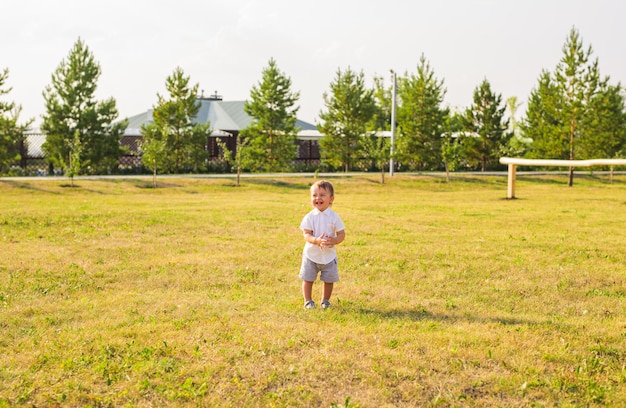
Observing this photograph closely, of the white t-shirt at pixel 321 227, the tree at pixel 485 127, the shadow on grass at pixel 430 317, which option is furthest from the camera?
the tree at pixel 485 127

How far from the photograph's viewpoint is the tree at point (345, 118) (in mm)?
44469

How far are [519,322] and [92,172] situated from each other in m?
36.5

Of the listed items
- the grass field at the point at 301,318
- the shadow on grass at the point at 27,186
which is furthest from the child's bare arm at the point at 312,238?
the shadow on grass at the point at 27,186

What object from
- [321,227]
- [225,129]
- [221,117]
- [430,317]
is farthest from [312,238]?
[221,117]

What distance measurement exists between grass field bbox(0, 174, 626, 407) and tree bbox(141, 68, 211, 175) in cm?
2523

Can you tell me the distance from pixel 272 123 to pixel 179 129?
645cm

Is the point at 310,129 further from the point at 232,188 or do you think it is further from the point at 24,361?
the point at 24,361

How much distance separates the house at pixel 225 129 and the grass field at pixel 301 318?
34.9 m

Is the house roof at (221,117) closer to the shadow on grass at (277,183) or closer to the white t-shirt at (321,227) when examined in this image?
the shadow on grass at (277,183)

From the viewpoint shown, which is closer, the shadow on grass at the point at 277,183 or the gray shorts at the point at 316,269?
the gray shorts at the point at 316,269

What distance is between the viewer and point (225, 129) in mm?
53844

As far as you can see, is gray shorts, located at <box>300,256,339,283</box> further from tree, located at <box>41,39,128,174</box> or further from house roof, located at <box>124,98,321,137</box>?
house roof, located at <box>124,98,321,137</box>

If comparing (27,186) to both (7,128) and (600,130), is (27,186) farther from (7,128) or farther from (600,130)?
(600,130)

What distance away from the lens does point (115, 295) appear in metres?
8.31
